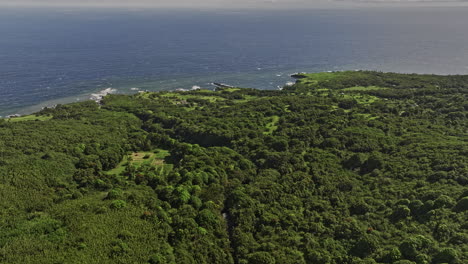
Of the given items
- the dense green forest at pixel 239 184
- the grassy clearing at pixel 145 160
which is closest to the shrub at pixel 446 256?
the dense green forest at pixel 239 184

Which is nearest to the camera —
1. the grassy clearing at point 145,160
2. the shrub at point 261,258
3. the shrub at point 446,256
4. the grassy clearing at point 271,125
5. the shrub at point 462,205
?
the shrub at point 446,256

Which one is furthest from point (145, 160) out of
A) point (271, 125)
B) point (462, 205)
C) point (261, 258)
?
point (462, 205)

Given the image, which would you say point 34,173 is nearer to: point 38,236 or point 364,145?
point 38,236

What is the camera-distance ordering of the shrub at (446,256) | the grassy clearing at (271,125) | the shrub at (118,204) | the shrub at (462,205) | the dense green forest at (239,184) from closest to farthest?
1. the shrub at (446,256)
2. the dense green forest at (239,184)
3. the shrub at (462,205)
4. the shrub at (118,204)
5. the grassy clearing at (271,125)

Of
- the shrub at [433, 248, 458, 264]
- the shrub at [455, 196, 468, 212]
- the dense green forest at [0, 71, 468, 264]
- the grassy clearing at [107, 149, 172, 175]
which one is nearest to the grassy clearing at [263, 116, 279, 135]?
the dense green forest at [0, 71, 468, 264]

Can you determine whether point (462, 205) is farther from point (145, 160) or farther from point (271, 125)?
point (145, 160)

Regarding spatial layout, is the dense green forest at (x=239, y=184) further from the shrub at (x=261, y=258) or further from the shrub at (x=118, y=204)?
the shrub at (x=118, y=204)
